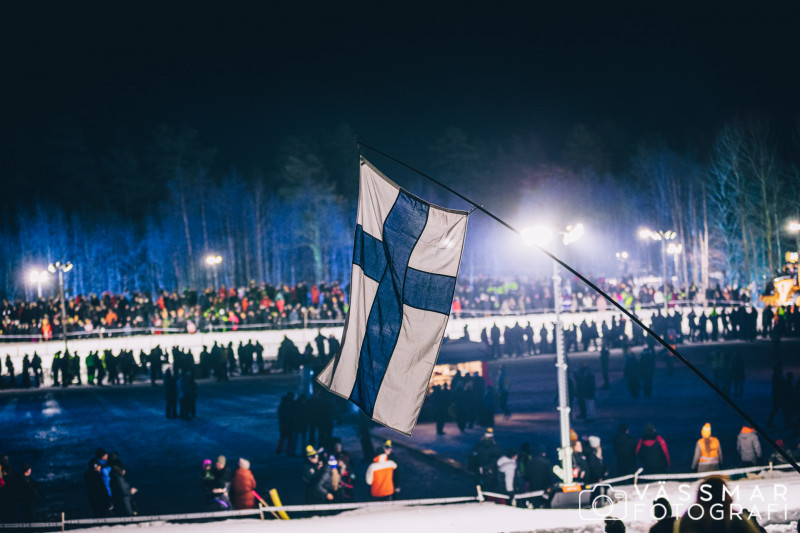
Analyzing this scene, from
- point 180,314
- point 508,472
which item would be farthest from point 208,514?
point 180,314

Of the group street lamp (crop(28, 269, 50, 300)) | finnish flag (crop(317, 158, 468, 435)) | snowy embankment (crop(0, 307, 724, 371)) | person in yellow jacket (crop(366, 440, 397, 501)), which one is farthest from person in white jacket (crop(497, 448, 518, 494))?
street lamp (crop(28, 269, 50, 300))

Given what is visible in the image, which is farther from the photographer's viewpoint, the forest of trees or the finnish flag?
the forest of trees

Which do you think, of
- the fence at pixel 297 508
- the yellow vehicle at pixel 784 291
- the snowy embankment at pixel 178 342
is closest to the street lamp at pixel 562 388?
the fence at pixel 297 508

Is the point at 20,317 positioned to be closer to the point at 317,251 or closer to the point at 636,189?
the point at 317,251

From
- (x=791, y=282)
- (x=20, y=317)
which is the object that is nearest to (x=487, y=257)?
(x=791, y=282)

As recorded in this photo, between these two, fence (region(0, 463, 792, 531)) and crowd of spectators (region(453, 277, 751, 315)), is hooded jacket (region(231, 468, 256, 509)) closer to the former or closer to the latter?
fence (region(0, 463, 792, 531))

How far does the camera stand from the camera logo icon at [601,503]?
7980mm

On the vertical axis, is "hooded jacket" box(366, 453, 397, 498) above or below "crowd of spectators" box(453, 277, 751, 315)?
below

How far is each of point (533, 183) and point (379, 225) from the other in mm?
70122

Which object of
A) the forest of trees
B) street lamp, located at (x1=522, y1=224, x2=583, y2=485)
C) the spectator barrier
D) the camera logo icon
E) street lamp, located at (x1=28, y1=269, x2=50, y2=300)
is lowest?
the camera logo icon

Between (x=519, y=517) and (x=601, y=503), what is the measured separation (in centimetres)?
126

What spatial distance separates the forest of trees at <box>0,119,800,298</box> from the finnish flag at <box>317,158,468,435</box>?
47.8m

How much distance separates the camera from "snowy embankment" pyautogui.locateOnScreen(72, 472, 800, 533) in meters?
7.80

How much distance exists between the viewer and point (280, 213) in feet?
194
